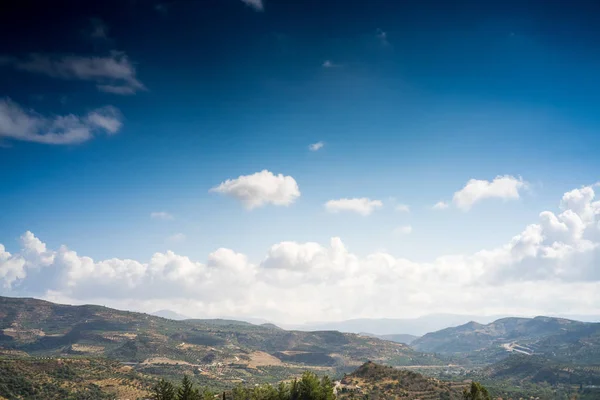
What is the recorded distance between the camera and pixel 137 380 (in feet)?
563

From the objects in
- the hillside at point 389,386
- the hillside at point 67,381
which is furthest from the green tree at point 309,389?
the hillside at point 67,381

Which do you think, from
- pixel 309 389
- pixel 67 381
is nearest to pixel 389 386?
pixel 309 389

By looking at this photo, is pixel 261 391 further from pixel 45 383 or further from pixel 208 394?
pixel 45 383

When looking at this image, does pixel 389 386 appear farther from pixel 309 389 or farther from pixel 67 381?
pixel 67 381

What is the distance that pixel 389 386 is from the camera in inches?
5605

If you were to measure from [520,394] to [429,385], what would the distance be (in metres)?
70.0

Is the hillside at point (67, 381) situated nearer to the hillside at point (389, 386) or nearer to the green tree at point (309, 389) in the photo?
the green tree at point (309, 389)

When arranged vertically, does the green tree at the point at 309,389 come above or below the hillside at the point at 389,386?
above

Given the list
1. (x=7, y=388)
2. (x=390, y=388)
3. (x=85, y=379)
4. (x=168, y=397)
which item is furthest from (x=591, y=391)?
(x=7, y=388)

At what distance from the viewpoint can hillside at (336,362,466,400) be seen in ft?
437

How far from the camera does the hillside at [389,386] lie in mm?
133125

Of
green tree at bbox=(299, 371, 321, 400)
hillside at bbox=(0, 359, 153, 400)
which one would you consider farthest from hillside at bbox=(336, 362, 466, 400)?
hillside at bbox=(0, 359, 153, 400)

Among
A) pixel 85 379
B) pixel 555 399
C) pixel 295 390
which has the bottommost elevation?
pixel 555 399

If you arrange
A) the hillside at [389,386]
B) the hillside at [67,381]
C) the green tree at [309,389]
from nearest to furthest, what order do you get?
the green tree at [309,389]
the hillside at [67,381]
the hillside at [389,386]
